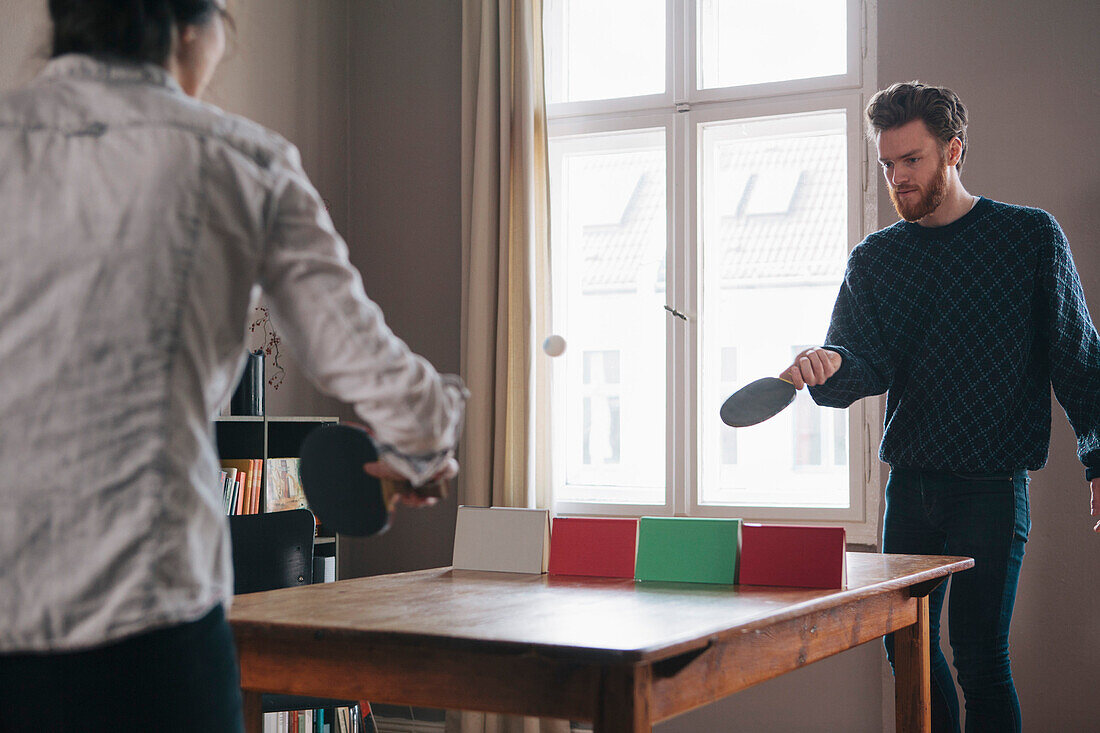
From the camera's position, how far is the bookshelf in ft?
10.7

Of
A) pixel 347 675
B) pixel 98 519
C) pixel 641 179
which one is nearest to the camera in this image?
pixel 98 519

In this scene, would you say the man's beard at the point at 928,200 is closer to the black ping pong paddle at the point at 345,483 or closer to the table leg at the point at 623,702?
the table leg at the point at 623,702

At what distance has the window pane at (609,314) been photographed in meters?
3.93

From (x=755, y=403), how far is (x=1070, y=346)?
2.47ft

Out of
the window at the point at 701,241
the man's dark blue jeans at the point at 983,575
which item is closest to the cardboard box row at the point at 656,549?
the man's dark blue jeans at the point at 983,575

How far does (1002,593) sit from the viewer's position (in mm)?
2248

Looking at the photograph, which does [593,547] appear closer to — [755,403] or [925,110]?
[755,403]

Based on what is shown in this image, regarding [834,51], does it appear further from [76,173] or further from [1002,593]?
[76,173]

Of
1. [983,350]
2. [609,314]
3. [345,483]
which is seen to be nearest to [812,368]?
[983,350]

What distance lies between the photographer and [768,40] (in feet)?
12.6

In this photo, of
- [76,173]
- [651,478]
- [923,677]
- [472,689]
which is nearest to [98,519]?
[76,173]

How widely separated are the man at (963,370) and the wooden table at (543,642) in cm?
56

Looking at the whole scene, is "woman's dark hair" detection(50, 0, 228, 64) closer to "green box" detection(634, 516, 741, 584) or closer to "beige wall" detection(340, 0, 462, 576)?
"green box" detection(634, 516, 741, 584)

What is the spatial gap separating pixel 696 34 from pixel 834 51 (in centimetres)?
50
